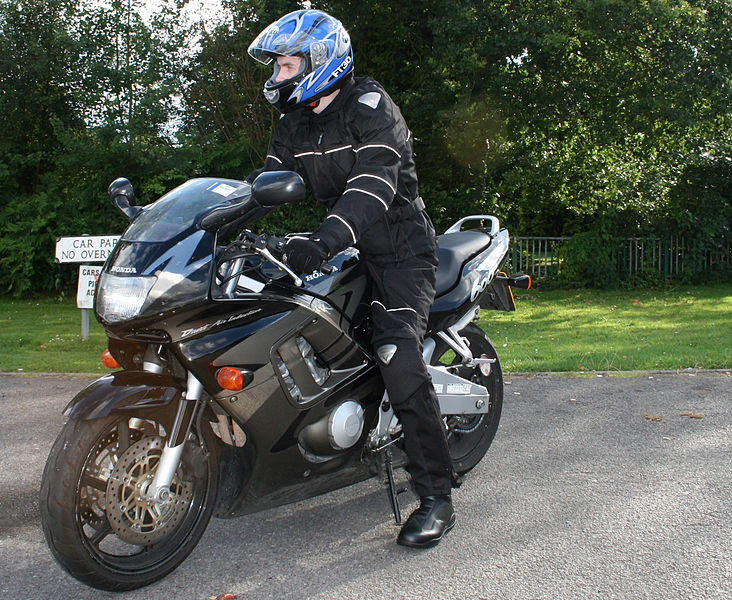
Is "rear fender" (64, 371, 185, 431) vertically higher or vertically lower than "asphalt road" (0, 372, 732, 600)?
higher

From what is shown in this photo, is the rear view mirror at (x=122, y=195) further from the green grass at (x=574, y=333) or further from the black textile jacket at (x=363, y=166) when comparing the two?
the green grass at (x=574, y=333)

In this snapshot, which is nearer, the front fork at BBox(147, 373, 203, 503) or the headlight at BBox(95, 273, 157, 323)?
the headlight at BBox(95, 273, 157, 323)

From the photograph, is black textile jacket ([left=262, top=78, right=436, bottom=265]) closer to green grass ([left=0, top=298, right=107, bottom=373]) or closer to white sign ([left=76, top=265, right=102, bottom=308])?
green grass ([left=0, top=298, right=107, bottom=373])

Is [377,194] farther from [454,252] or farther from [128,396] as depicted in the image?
[128,396]

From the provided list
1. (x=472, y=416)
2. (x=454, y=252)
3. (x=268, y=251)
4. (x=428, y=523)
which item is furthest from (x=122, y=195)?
(x=472, y=416)

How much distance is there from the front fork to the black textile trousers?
87cm

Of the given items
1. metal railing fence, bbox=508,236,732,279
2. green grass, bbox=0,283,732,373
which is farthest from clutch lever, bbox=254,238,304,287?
metal railing fence, bbox=508,236,732,279

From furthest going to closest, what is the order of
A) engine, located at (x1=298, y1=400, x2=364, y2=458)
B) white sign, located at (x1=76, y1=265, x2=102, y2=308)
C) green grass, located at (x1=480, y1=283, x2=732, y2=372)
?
white sign, located at (x1=76, y1=265, x2=102, y2=308) < green grass, located at (x1=480, y1=283, x2=732, y2=372) < engine, located at (x1=298, y1=400, x2=364, y2=458)

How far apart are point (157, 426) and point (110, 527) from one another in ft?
1.33

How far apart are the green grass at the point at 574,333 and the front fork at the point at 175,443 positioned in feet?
14.5

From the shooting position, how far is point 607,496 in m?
3.99

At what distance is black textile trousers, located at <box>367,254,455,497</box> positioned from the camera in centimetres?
348

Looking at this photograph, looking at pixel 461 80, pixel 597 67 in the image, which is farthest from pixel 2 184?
pixel 597 67

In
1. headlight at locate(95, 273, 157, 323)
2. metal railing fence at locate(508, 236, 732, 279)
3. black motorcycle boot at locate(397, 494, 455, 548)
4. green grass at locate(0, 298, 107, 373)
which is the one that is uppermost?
headlight at locate(95, 273, 157, 323)
